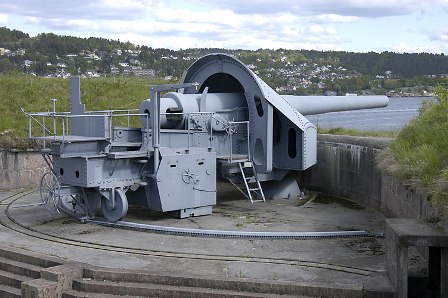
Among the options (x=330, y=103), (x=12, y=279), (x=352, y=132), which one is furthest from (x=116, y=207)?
(x=352, y=132)

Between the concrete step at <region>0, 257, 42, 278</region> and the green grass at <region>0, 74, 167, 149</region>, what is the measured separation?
779 cm

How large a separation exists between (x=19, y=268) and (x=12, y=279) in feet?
0.66

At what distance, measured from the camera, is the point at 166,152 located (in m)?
→ 10.9

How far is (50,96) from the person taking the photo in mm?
18844

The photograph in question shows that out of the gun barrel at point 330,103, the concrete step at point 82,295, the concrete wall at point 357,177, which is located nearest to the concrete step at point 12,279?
the concrete step at point 82,295

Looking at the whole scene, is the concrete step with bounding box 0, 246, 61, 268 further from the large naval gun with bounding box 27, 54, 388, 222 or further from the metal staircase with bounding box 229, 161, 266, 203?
the metal staircase with bounding box 229, 161, 266, 203

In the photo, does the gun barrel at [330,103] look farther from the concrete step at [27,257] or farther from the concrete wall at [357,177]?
the concrete step at [27,257]

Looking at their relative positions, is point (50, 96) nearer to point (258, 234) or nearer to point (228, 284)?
point (258, 234)

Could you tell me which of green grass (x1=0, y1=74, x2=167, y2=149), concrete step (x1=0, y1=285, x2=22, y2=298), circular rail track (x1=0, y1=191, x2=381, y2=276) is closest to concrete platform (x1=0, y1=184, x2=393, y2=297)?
circular rail track (x1=0, y1=191, x2=381, y2=276)

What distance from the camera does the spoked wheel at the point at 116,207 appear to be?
10.5 m

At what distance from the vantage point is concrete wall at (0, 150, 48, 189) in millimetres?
14805

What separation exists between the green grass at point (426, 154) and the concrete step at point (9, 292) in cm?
482

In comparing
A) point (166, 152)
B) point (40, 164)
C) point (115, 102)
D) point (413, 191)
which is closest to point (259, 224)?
point (166, 152)

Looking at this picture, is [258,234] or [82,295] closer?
[82,295]
